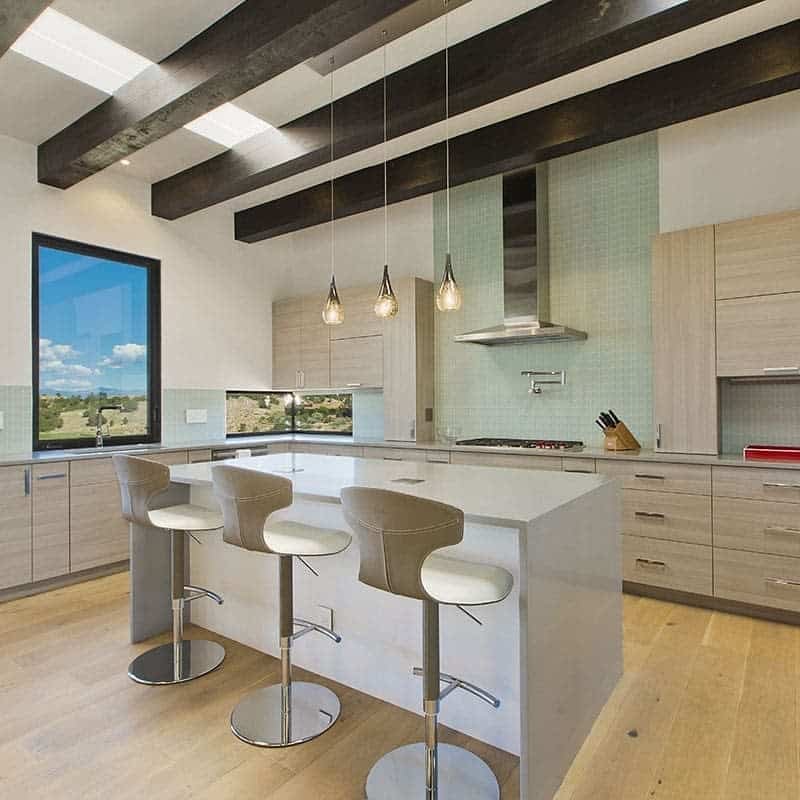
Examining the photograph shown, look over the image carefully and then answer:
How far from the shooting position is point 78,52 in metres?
2.99

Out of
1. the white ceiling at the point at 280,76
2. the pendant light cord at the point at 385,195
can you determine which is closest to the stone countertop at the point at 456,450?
the pendant light cord at the point at 385,195

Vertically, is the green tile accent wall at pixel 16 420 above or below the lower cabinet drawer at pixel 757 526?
above

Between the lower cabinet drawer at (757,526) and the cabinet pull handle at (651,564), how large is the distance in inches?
13.4

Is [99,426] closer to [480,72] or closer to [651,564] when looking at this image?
[480,72]

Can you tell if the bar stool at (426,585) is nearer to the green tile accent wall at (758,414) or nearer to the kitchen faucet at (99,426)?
the green tile accent wall at (758,414)

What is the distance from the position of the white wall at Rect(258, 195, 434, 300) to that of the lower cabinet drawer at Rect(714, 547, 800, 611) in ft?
10.7

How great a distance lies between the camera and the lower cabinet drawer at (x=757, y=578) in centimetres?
295

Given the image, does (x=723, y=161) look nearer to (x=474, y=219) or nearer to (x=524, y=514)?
(x=474, y=219)

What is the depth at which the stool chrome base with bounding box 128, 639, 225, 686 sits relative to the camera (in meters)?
2.46

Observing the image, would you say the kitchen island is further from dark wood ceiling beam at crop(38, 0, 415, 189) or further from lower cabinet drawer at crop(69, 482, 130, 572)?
dark wood ceiling beam at crop(38, 0, 415, 189)

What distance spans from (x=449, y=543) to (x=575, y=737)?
98 cm

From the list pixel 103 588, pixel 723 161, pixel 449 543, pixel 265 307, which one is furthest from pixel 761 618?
pixel 265 307

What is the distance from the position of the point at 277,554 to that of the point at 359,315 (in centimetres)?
336

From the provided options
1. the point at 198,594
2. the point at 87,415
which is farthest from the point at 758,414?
the point at 87,415
